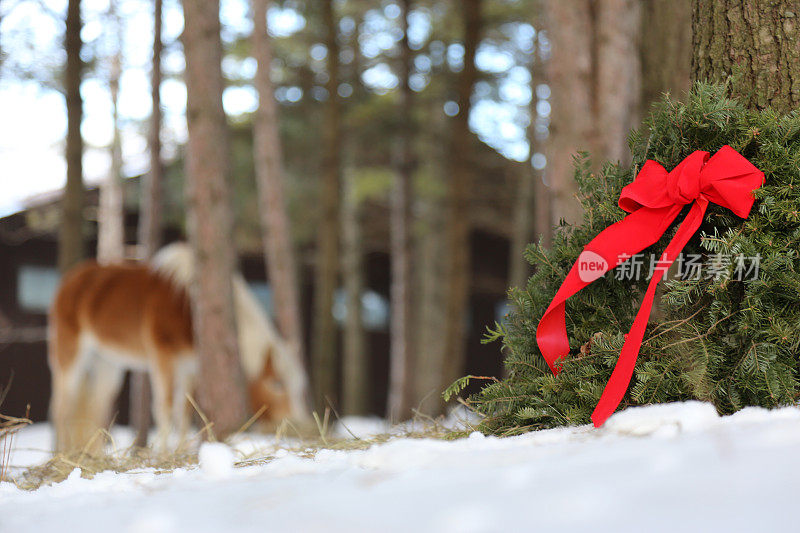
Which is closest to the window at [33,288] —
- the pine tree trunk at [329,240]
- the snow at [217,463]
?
the pine tree trunk at [329,240]

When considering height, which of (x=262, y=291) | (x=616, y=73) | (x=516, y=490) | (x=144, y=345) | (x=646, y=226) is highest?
(x=616, y=73)

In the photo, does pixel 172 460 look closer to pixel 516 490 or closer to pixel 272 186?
pixel 516 490

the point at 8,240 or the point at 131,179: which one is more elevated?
the point at 131,179

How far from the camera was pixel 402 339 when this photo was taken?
1203 centimetres

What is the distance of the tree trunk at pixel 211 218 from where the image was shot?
466 cm

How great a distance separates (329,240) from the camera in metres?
10.6

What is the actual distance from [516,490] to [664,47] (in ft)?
13.6

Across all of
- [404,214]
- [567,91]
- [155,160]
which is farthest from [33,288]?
[567,91]

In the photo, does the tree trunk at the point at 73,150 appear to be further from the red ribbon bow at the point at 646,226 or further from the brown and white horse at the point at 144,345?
the red ribbon bow at the point at 646,226

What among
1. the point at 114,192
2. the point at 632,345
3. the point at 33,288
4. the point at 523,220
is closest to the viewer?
the point at 632,345

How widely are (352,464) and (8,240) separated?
14773mm

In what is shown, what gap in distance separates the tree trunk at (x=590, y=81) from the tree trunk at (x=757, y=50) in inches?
92.5

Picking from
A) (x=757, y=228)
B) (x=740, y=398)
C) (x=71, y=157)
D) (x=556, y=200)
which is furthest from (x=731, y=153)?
(x=71, y=157)

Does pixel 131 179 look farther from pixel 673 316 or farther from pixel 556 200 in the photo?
pixel 673 316
